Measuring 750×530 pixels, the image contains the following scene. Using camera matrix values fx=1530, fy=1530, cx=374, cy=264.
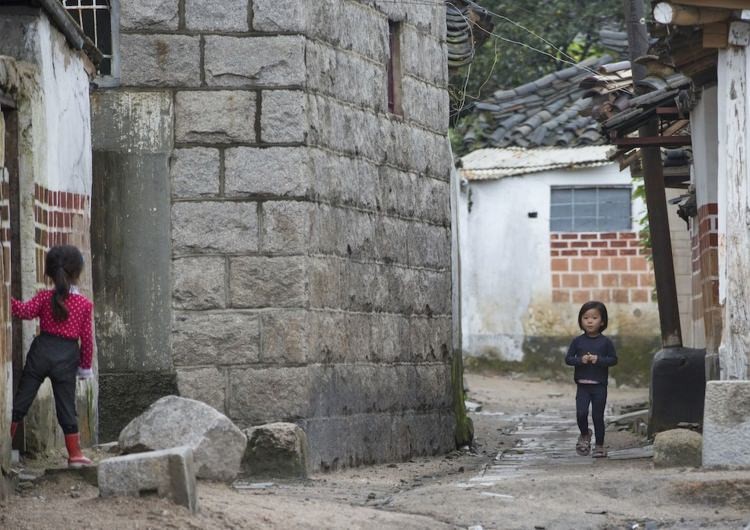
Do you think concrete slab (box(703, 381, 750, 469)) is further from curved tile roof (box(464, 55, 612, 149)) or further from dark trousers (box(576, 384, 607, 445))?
curved tile roof (box(464, 55, 612, 149))

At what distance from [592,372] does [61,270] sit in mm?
5316

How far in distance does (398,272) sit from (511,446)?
2918 millimetres

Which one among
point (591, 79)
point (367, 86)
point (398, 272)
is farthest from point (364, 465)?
point (591, 79)

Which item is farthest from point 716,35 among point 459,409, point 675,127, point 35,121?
point 675,127

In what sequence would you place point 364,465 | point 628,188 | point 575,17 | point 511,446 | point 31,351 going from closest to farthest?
point 31,351, point 364,465, point 511,446, point 628,188, point 575,17

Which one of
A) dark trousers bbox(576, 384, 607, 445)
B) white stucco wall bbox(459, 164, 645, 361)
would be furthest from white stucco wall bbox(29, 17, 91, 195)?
white stucco wall bbox(459, 164, 645, 361)

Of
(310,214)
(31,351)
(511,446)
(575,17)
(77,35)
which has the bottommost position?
(511,446)

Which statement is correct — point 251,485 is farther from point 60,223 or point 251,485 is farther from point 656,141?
point 656,141

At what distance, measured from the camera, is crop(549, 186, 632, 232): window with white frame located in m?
24.3

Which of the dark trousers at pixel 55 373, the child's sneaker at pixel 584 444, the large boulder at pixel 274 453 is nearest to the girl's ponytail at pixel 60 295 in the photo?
the dark trousers at pixel 55 373

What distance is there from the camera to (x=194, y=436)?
827 cm

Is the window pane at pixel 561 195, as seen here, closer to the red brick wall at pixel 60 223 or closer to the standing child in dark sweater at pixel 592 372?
the standing child in dark sweater at pixel 592 372

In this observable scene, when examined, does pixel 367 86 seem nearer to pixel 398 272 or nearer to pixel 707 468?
pixel 398 272

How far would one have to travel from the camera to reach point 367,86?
11602mm
